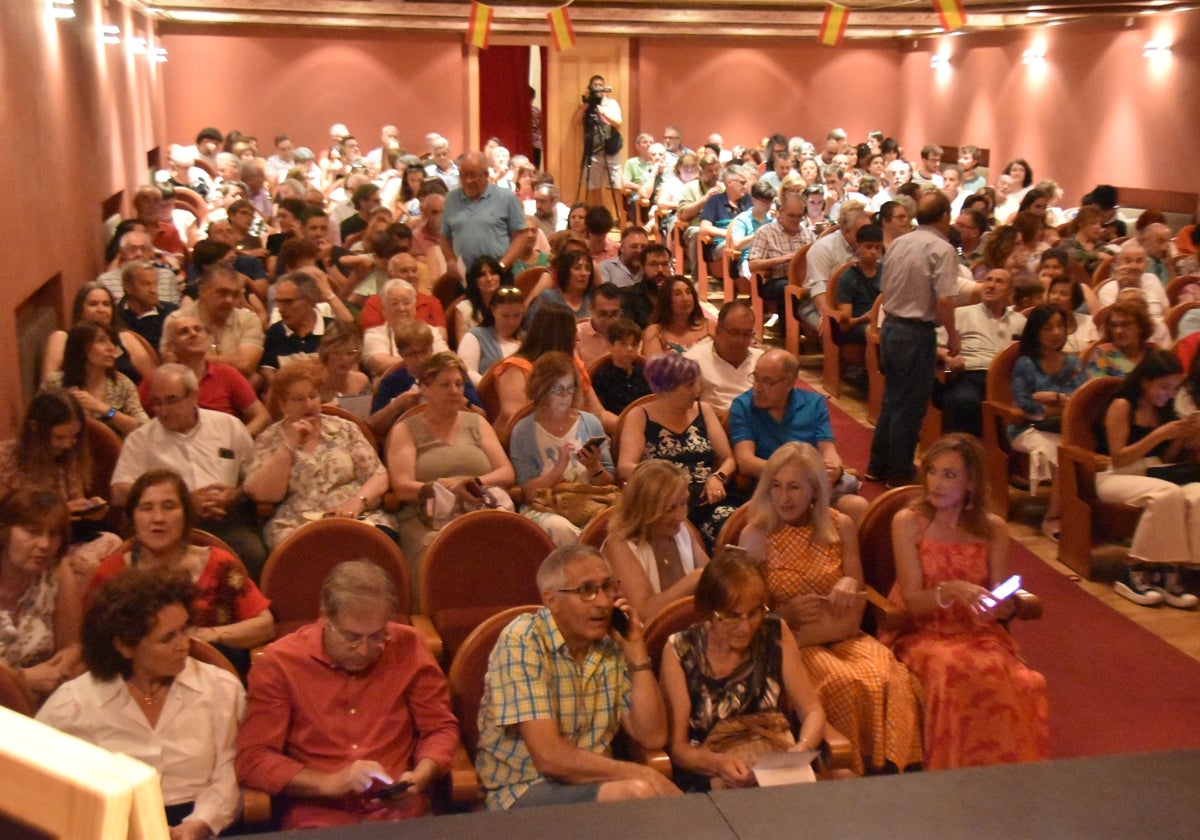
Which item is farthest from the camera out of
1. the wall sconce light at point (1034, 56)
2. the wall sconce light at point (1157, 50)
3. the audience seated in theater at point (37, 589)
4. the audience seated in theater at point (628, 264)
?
the wall sconce light at point (1034, 56)

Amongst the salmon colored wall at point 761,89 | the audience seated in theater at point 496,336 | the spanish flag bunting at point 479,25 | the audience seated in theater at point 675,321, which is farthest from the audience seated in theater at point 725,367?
the salmon colored wall at point 761,89

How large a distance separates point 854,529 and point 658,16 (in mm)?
12338

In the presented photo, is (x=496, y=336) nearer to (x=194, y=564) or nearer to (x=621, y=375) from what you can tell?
(x=621, y=375)

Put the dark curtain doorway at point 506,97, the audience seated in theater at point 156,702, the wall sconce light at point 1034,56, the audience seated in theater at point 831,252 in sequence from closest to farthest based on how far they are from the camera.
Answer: the audience seated in theater at point 156,702 → the audience seated in theater at point 831,252 → the wall sconce light at point 1034,56 → the dark curtain doorway at point 506,97

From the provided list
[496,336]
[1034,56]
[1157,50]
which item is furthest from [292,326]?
[1034,56]

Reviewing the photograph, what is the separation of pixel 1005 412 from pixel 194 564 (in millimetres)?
3787

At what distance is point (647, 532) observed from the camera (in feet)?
11.0

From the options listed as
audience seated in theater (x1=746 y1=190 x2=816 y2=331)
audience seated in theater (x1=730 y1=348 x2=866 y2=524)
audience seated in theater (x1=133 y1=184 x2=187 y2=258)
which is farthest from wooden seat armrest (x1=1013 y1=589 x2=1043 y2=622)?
audience seated in theater (x1=746 y1=190 x2=816 y2=331)

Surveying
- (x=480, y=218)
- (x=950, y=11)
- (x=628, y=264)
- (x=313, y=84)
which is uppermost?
(x=313, y=84)

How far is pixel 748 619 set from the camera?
2828mm

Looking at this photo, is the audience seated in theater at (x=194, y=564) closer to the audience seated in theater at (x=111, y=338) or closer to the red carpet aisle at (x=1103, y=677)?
the audience seated in theater at (x=111, y=338)

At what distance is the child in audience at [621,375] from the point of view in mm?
5172

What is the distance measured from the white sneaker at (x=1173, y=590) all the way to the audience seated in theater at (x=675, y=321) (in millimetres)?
2147

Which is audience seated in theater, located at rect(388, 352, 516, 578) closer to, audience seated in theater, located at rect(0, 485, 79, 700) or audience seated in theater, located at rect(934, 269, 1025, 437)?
audience seated in theater, located at rect(0, 485, 79, 700)
